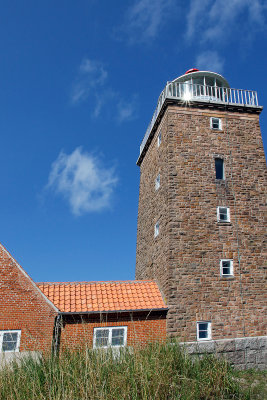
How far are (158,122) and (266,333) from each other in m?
13.9

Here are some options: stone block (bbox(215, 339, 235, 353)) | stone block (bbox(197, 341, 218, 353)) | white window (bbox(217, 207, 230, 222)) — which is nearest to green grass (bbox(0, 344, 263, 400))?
stone block (bbox(197, 341, 218, 353))

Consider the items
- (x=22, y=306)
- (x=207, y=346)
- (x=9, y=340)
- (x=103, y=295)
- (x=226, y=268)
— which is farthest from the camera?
(x=226, y=268)

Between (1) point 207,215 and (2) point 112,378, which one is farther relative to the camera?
(1) point 207,215

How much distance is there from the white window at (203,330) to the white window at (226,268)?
8.69ft

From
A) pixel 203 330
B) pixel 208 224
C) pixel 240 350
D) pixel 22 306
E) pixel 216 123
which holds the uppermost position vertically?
pixel 216 123

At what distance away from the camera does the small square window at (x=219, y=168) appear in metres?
18.3

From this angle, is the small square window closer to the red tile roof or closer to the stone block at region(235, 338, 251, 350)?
the red tile roof

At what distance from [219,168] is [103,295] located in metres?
9.84

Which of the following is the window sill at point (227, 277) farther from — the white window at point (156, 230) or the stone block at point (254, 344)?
the white window at point (156, 230)

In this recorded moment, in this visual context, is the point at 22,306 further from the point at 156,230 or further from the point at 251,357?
the point at 251,357

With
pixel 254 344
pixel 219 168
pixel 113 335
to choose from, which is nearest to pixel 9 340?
pixel 113 335

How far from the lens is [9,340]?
13305 mm

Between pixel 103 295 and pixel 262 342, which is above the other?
pixel 103 295

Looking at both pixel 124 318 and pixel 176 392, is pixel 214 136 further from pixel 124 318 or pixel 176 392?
pixel 176 392
